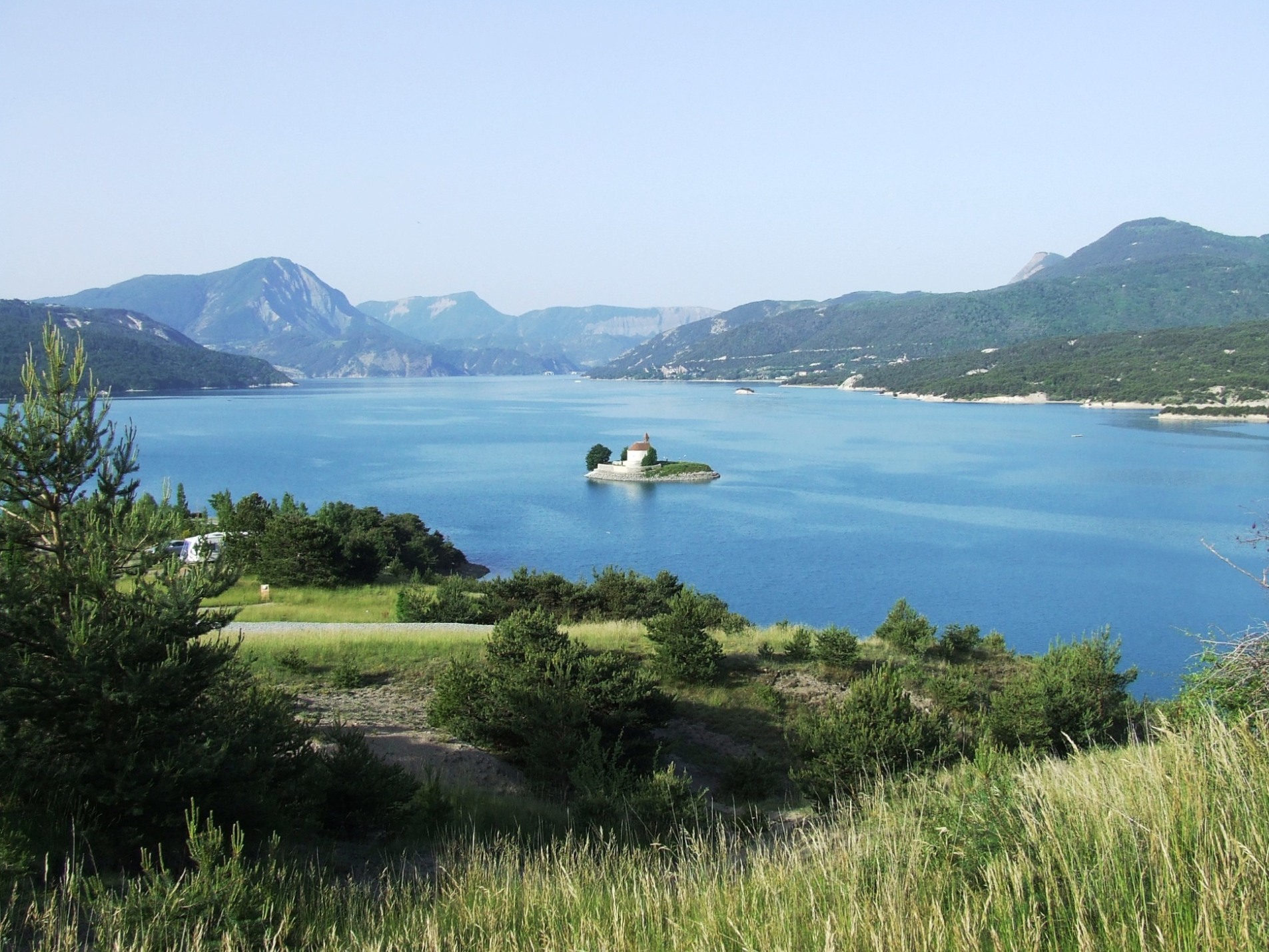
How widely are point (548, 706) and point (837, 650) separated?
5.46m

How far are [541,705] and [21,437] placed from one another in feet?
14.2

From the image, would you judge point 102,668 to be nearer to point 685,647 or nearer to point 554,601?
point 685,647

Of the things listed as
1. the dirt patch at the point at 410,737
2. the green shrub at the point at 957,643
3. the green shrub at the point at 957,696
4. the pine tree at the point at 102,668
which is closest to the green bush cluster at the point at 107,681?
the pine tree at the point at 102,668

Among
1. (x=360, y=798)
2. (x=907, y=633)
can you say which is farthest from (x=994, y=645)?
(x=360, y=798)

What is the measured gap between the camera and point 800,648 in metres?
12.5

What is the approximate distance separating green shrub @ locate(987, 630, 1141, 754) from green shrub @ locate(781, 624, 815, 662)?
2.77 meters

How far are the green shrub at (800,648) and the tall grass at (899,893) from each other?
880 cm

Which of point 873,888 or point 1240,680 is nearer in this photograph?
point 873,888

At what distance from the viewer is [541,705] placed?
7.91m

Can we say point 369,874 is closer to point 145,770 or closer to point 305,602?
point 145,770

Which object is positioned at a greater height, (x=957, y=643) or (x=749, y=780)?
(x=749, y=780)

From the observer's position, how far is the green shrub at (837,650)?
477 inches

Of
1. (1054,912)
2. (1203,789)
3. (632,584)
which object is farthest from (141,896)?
(632,584)

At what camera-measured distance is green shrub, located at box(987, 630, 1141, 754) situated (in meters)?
8.76
